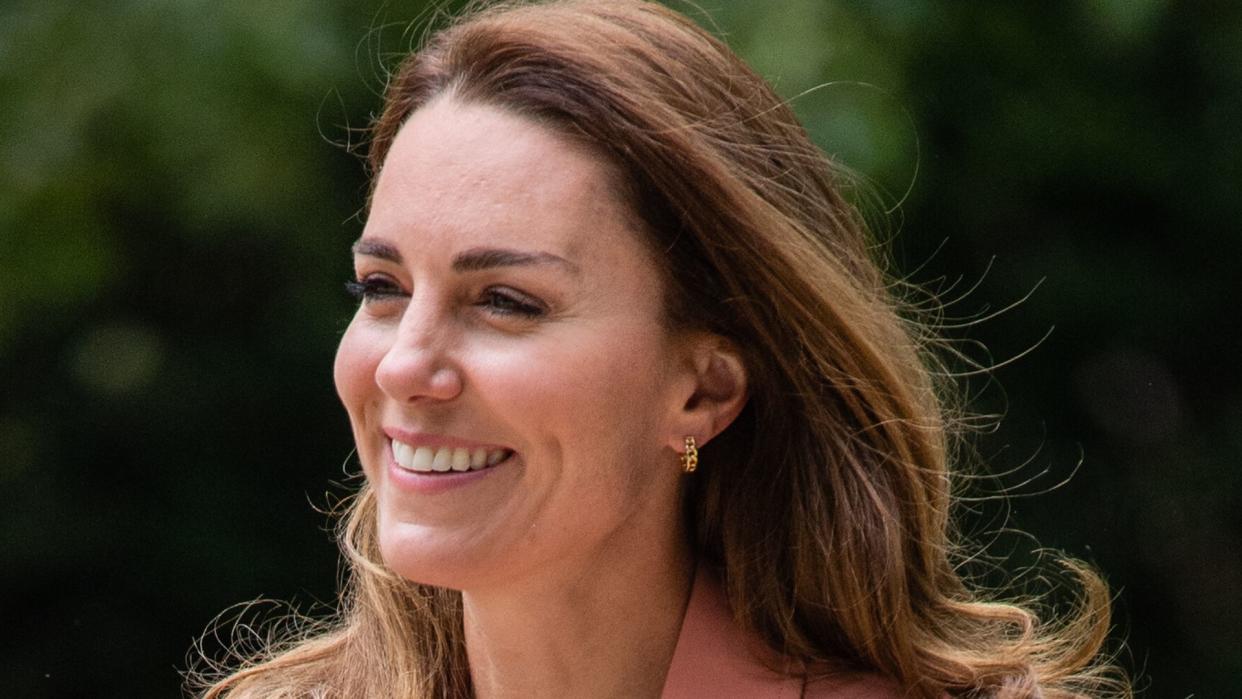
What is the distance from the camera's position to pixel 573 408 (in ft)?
11.0

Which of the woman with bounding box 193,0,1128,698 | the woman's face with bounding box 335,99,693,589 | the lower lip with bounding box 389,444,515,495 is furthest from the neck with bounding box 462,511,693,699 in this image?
the lower lip with bounding box 389,444,515,495

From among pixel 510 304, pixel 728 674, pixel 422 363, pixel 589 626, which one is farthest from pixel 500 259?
pixel 728 674

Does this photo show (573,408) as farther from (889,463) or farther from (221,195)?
(221,195)

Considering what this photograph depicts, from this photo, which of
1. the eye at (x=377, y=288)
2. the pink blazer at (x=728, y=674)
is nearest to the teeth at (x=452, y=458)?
the eye at (x=377, y=288)

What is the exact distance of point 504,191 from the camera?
3363 millimetres

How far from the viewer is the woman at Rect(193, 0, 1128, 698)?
3361 millimetres

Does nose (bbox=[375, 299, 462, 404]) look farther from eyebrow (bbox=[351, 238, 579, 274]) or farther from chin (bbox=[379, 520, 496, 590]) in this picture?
chin (bbox=[379, 520, 496, 590])

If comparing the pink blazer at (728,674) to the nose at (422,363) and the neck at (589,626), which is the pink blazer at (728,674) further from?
the nose at (422,363)

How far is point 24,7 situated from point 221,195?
0.57 meters

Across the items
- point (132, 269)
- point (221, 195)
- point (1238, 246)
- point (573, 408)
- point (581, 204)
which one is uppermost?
point (581, 204)

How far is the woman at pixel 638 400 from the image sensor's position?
3.36 metres

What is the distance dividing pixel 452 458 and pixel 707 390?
1.44 feet

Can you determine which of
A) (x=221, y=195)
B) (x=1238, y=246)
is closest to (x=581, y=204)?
(x=221, y=195)

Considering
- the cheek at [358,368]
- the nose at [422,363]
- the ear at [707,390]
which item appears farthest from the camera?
the ear at [707,390]
